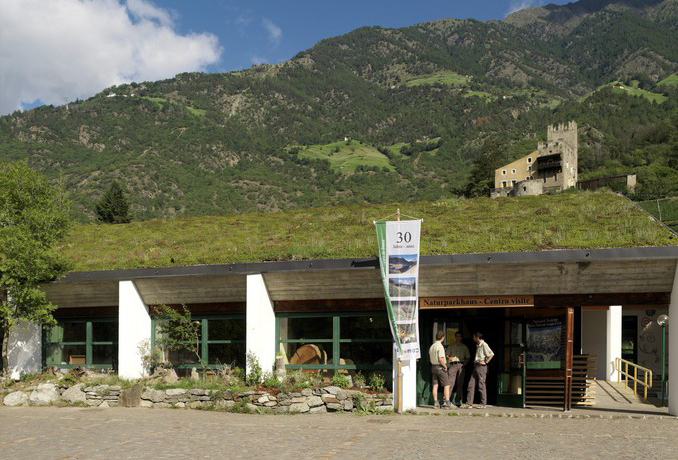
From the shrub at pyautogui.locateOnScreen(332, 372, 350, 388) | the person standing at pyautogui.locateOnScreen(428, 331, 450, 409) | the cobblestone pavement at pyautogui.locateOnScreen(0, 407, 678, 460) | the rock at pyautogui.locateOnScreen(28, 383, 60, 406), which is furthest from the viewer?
the rock at pyautogui.locateOnScreen(28, 383, 60, 406)

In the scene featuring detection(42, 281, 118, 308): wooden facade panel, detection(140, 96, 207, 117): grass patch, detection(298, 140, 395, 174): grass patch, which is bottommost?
detection(42, 281, 118, 308): wooden facade panel

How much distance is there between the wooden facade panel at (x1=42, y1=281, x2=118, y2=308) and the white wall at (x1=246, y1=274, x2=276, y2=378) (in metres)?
4.13

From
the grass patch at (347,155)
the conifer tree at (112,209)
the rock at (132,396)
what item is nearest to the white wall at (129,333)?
the rock at (132,396)

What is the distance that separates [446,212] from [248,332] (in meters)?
7.98

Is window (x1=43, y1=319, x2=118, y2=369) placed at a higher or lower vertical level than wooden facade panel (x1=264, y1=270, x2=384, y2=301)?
lower

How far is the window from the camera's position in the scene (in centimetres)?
2073

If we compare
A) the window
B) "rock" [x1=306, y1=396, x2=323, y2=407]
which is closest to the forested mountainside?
the window

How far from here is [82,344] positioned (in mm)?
21031

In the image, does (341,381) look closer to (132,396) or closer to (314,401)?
(314,401)

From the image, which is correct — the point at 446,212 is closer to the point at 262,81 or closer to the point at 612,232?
the point at 612,232

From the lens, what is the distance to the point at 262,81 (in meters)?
190

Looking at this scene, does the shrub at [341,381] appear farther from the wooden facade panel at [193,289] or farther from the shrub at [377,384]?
the wooden facade panel at [193,289]

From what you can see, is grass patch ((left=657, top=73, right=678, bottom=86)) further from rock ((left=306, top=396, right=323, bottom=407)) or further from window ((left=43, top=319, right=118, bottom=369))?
rock ((left=306, top=396, right=323, bottom=407))

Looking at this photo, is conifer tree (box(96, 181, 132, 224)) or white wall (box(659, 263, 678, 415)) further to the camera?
conifer tree (box(96, 181, 132, 224))
